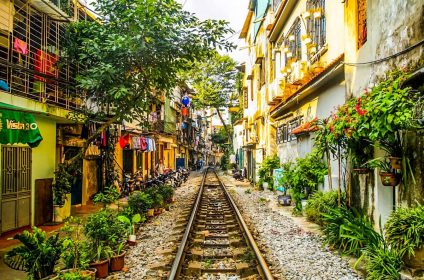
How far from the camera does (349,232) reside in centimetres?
698

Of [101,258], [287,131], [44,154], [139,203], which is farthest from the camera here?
[287,131]

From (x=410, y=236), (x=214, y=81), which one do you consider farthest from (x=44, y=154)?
(x=214, y=81)

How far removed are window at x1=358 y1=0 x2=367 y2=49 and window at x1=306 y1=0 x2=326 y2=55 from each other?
3.81 m

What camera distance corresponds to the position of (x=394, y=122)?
501 centimetres

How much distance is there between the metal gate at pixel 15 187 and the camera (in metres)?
9.45

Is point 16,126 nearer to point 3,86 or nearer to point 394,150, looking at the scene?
point 3,86

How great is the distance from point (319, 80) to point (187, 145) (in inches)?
1802

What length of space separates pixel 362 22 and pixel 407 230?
4.80 metres

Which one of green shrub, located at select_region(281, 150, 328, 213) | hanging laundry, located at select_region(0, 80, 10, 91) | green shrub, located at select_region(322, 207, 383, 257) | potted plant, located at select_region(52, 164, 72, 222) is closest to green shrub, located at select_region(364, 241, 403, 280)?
green shrub, located at select_region(322, 207, 383, 257)

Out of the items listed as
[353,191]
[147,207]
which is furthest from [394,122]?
[147,207]

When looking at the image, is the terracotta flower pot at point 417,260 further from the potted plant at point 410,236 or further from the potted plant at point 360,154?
the potted plant at point 360,154

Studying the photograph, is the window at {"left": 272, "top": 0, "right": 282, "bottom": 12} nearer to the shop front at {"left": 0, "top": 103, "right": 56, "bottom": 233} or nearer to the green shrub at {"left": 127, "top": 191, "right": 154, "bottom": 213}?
the green shrub at {"left": 127, "top": 191, "right": 154, "bottom": 213}

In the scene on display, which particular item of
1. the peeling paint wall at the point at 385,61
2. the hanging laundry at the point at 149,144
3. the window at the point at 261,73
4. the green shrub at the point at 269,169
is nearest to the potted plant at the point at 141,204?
the peeling paint wall at the point at 385,61

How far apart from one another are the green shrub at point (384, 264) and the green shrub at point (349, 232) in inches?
20.1
